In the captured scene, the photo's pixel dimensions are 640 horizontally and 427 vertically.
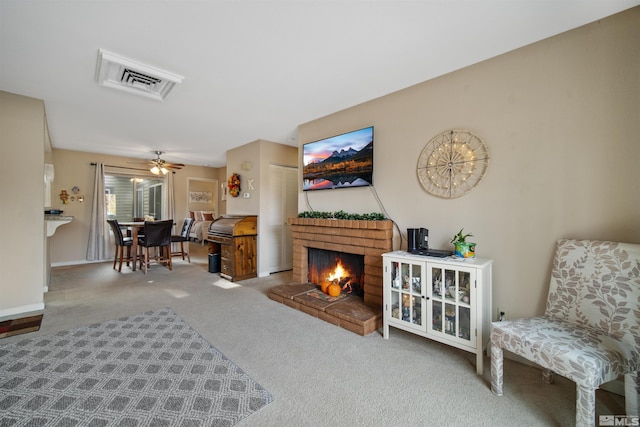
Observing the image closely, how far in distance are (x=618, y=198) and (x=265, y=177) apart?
4414mm

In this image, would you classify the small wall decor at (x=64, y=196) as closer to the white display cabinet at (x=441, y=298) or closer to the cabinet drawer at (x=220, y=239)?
the cabinet drawer at (x=220, y=239)

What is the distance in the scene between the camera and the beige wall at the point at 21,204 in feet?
9.95

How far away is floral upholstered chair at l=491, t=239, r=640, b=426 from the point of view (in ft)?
4.41

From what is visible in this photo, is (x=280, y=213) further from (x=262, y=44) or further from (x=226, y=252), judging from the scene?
(x=262, y=44)

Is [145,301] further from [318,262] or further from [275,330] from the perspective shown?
[318,262]

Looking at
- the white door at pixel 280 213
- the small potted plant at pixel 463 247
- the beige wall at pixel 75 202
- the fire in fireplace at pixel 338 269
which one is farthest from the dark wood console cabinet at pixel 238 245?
the beige wall at pixel 75 202

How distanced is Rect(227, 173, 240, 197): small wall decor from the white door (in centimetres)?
83

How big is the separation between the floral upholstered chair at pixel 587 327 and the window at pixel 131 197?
815cm

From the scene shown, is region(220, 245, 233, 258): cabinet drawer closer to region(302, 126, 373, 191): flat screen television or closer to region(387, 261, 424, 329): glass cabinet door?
region(302, 126, 373, 191): flat screen television

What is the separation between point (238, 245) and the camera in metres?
4.55

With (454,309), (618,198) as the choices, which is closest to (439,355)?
(454,309)

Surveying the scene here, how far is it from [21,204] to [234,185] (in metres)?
2.91

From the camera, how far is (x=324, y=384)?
1818mm
